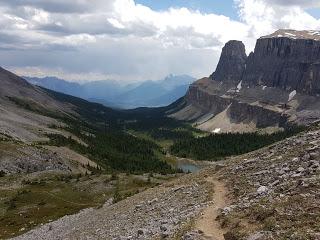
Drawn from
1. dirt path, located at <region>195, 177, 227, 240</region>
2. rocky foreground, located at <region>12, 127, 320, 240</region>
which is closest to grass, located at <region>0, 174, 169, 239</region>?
rocky foreground, located at <region>12, 127, 320, 240</region>

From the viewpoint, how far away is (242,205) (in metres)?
36.3

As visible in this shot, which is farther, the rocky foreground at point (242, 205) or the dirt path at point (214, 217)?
the dirt path at point (214, 217)

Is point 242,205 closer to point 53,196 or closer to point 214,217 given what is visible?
point 214,217

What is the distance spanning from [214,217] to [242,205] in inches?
90.9

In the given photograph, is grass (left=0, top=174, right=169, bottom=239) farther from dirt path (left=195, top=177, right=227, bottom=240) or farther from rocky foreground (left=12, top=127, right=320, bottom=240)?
dirt path (left=195, top=177, right=227, bottom=240)

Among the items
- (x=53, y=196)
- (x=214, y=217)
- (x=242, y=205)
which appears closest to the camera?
(x=242, y=205)

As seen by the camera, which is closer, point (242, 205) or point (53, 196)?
point (242, 205)

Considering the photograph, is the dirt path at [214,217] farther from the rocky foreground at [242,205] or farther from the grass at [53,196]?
the grass at [53,196]

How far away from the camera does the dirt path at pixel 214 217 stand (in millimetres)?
33291

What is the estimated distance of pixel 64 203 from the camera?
10488 centimetres

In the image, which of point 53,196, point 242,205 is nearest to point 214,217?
point 242,205

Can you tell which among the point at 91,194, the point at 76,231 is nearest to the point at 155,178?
the point at 91,194

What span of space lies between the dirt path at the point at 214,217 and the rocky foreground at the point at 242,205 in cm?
14

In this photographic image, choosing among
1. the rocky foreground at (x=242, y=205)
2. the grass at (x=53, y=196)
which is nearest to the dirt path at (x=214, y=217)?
the rocky foreground at (x=242, y=205)
